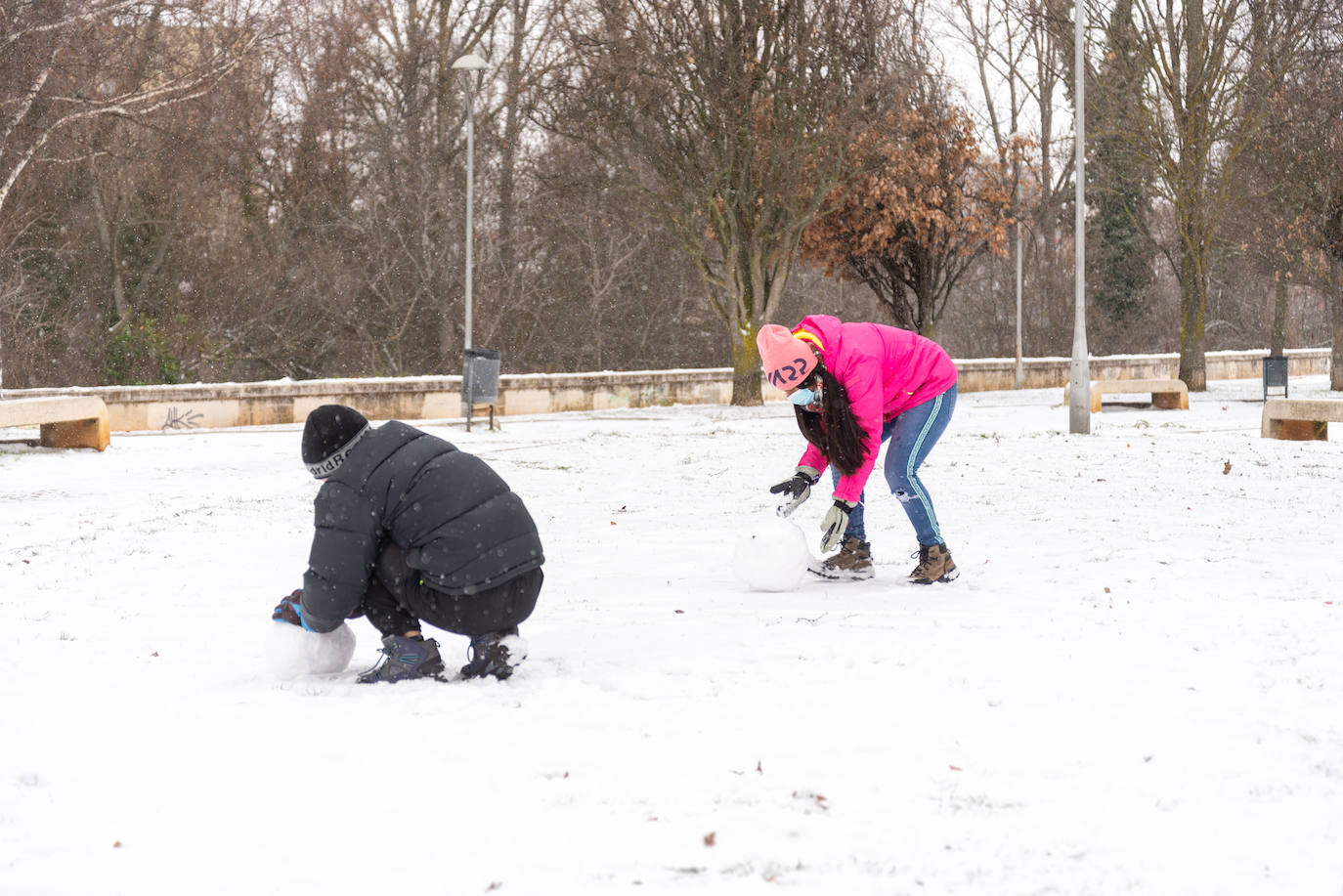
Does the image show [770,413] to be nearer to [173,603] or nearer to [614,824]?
[173,603]

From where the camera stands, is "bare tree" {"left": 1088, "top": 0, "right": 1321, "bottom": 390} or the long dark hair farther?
"bare tree" {"left": 1088, "top": 0, "right": 1321, "bottom": 390}

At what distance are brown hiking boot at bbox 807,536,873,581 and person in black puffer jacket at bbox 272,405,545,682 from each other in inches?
105

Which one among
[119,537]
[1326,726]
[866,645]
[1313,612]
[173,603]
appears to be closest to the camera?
[1326,726]

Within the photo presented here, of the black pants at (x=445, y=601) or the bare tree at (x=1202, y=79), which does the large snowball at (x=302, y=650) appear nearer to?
the black pants at (x=445, y=601)

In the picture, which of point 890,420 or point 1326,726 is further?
point 890,420

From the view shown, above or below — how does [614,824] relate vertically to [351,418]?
below

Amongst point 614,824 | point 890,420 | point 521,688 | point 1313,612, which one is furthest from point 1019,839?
point 890,420

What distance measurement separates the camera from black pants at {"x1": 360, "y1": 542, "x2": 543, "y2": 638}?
476 centimetres

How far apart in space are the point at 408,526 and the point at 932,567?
3237mm

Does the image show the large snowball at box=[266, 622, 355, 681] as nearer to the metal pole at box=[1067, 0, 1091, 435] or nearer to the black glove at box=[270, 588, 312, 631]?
the black glove at box=[270, 588, 312, 631]

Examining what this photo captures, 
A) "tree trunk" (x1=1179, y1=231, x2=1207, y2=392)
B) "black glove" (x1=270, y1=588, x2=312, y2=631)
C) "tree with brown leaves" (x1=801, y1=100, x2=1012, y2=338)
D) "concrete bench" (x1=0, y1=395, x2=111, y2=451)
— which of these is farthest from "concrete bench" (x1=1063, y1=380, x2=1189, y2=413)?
"black glove" (x1=270, y1=588, x2=312, y2=631)

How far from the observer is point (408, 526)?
467 cm

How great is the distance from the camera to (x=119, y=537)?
9.01m

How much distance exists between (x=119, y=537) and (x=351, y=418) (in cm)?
508
